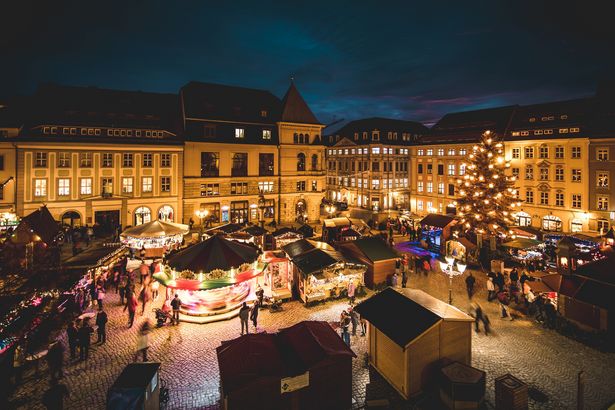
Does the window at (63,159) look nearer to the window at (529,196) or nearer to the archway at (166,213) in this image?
the archway at (166,213)

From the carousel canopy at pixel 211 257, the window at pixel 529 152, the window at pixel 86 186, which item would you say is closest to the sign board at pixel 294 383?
the carousel canopy at pixel 211 257

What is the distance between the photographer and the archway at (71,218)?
97.1 ft

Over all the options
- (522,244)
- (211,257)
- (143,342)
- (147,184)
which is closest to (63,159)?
(147,184)

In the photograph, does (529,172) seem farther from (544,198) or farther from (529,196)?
(544,198)

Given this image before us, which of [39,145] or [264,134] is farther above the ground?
[264,134]

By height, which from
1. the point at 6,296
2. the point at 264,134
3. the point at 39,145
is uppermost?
the point at 264,134

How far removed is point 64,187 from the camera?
29.5 meters

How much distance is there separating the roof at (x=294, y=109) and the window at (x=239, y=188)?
31.5 ft

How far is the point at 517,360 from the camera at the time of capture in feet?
39.3

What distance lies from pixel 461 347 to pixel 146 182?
31.6m

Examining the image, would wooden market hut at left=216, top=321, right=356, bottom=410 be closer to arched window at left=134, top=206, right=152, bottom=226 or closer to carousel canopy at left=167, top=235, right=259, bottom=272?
carousel canopy at left=167, top=235, right=259, bottom=272

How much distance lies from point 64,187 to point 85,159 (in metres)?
3.10

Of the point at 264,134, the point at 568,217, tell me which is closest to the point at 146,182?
the point at 264,134

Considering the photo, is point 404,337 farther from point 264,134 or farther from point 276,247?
point 264,134
